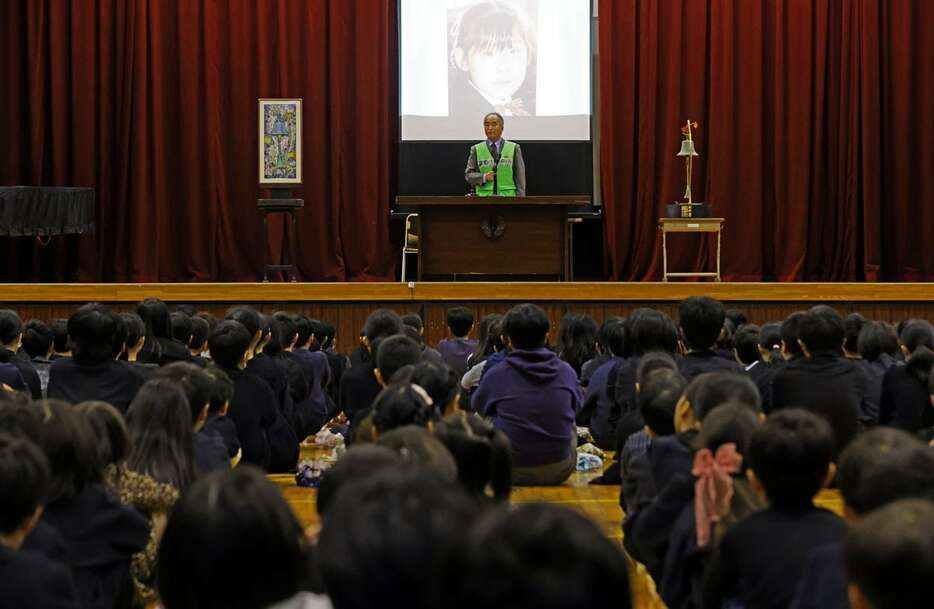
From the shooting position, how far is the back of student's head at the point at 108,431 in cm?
246

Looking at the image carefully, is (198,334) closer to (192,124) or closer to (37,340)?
(37,340)

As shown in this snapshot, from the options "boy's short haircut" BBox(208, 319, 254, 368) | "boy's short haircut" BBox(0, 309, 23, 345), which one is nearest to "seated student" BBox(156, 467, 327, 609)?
"boy's short haircut" BBox(208, 319, 254, 368)

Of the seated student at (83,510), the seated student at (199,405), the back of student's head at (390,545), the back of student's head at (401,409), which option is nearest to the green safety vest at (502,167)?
the seated student at (199,405)

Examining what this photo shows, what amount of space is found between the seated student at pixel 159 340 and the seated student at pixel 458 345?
→ 1444 millimetres

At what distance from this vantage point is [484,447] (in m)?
2.37

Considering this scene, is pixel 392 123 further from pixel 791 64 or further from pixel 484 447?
pixel 484 447

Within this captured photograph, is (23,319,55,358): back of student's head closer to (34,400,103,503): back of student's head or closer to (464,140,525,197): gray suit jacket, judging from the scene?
(34,400,103,503): back of student's head

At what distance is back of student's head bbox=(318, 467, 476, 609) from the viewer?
1.16 metres

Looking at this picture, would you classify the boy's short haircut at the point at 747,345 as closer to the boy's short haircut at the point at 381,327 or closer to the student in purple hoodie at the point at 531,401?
the student in purple hoodie at the point at 531,401

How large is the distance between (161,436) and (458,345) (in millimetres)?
3749

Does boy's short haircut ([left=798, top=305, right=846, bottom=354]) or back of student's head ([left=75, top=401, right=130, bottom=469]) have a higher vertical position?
boy's short haircut ([left=798, top=305, right=846, bottom=354])

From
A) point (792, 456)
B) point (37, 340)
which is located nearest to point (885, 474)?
point (792, 456)

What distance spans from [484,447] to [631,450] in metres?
1.15

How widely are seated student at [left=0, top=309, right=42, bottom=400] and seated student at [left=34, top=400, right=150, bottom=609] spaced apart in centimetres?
239
